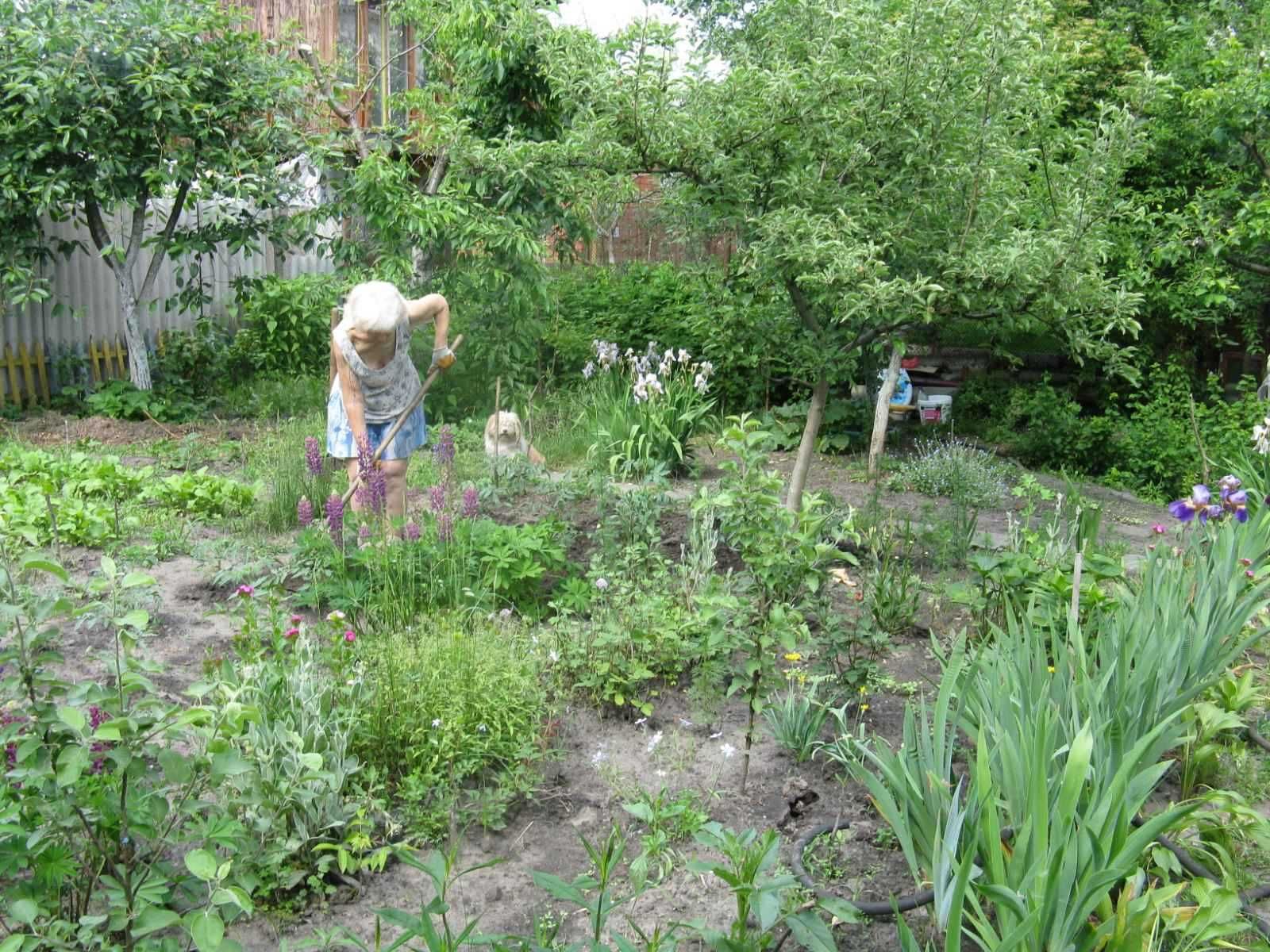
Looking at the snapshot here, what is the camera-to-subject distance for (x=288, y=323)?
10102mm

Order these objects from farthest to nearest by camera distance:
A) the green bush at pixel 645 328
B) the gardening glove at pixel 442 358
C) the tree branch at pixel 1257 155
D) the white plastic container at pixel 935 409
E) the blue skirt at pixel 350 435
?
the white plastic container at pixel 935 409 → the green bush at pixel 645 328 → the tree branch at pixel 1257 155 → the blue skirt at pixel 350 435 → the gardening glove at pixel 442 358

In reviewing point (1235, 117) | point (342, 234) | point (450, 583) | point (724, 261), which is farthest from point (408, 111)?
point (450, 583)

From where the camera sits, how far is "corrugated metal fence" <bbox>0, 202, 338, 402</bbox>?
9688mm

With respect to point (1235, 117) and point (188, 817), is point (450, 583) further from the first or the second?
point (1235, 117)

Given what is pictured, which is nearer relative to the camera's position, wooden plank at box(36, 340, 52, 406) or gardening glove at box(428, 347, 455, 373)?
gardening glove at box(428, 347, 455, 373)

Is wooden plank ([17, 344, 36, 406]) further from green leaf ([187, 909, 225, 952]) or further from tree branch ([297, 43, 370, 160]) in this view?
green leaf ([187, 909, 225, 952])

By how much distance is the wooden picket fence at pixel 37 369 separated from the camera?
374 inches

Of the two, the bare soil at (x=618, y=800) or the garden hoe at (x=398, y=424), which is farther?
the garden hoe at (x=398, y=424)

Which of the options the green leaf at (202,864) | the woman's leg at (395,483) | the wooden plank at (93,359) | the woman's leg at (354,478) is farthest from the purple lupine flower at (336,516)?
the wooden plank at (93,359)

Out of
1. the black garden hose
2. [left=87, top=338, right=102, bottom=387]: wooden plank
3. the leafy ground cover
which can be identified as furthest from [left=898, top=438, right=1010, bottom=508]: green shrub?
[left=87, top=338, right=102, bottom=387]: wooden plank

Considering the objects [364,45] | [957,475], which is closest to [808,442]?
[957,475]

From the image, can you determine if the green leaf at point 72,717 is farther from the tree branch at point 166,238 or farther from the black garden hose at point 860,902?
the tree branch at point 166,238

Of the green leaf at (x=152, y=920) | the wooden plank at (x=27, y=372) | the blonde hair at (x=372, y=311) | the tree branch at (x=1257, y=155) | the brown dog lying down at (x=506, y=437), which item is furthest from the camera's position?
the wooden plank at (x=27, y=372)

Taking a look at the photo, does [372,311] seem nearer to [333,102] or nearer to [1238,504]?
[1238,504]
